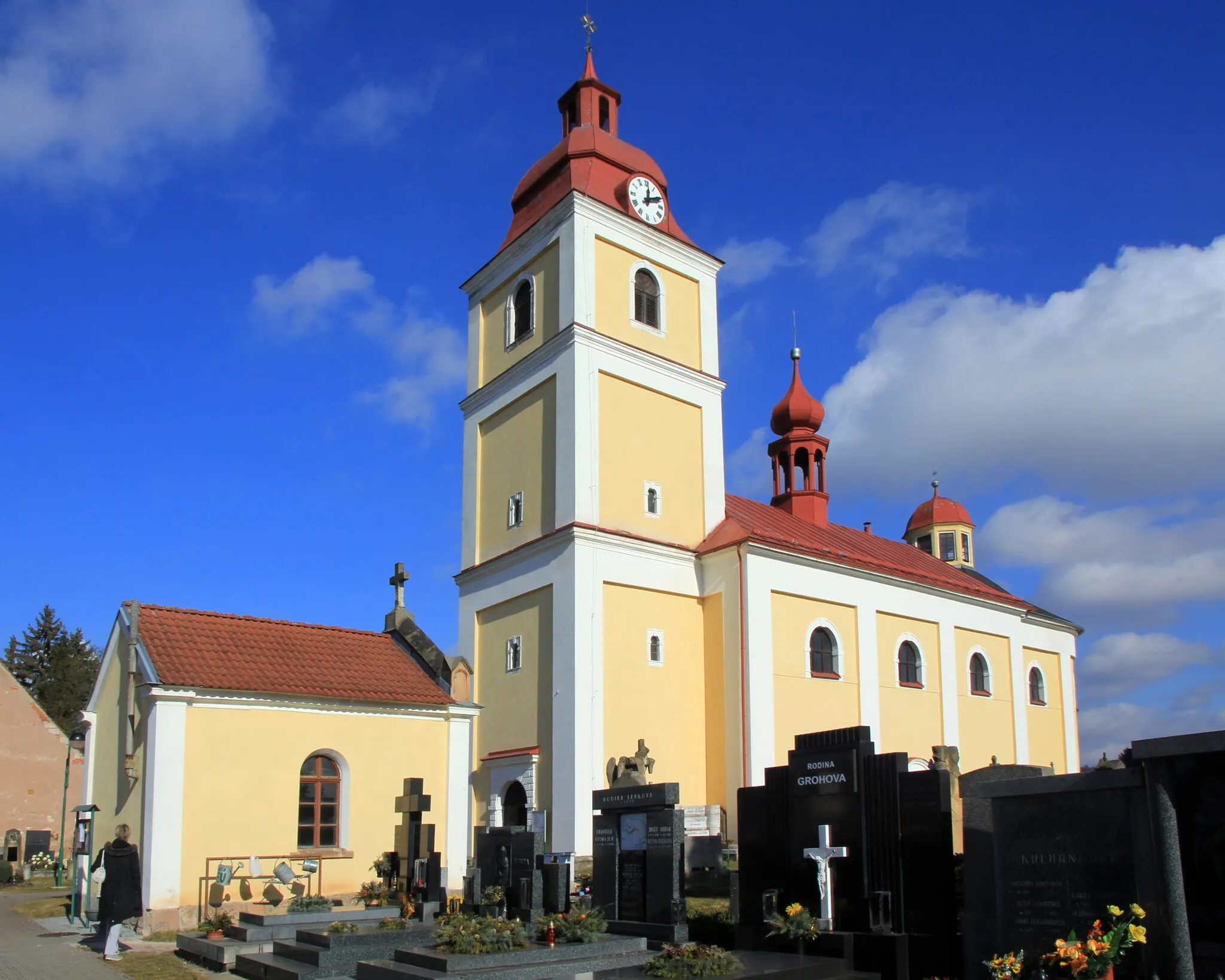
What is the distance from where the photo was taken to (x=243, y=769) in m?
Answer: 17.1

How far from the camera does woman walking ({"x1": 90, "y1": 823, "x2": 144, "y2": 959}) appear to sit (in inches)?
537

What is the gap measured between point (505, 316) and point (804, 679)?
11.1 meters

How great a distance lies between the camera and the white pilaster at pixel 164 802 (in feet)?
52.1

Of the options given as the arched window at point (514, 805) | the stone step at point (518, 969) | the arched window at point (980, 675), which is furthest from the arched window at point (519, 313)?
the stone step at point (518, 969)

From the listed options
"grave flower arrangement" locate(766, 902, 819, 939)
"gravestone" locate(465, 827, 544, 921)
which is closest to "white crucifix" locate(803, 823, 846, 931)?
"grave flower arrangement" locate(766, 902, 819, 939)

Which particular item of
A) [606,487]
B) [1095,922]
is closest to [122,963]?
[1095,922]

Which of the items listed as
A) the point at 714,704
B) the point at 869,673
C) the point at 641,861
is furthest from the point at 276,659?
the point at 869,673

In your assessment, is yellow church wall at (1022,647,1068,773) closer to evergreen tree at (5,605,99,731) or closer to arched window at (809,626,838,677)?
arched window at (809,626,838,677)

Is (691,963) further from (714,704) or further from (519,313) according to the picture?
(519,313)

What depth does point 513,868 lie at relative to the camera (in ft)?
51.7

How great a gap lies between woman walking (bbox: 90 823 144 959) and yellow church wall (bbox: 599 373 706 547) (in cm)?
1184

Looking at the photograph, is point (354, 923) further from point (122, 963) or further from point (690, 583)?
point (690, 583)

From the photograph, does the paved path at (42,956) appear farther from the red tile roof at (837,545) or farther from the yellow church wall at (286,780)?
the red tile roof at (837,545)

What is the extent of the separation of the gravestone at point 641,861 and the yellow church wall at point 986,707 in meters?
16.6
